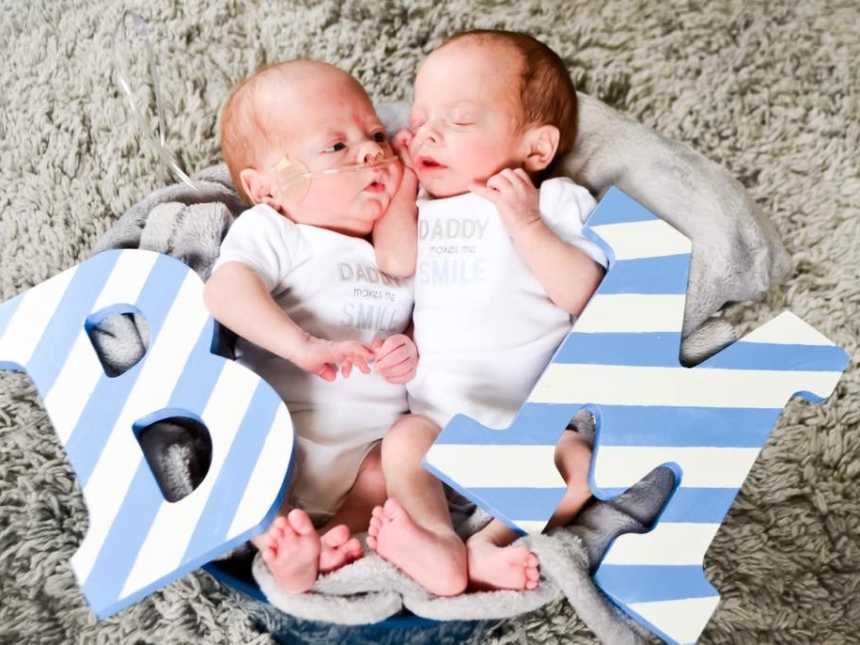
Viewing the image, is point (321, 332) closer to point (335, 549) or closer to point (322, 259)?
point (322, 259)

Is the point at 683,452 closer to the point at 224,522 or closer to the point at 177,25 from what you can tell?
the point at 224,522

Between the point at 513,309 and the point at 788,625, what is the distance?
614 mm

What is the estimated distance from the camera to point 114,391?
931mm

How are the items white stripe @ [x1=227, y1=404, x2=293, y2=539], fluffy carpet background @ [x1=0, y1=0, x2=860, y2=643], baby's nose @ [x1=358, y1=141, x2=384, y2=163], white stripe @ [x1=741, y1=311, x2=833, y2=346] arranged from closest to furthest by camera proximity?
white stripe @ [x1=227, y1=404, x2=293, y2=539], white stripe @ [x1=741, y1=311, x2=833, y2=346], baby's nose @ [x1=358, y1=141, x2=384, y2=163], fluffy carpet background @ [x1=0, y1=0, x2=860, y2=643]

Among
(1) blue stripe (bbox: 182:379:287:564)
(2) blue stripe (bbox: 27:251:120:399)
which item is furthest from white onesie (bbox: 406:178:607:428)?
(2) blue stripe (bbox: 27:251:120:399)

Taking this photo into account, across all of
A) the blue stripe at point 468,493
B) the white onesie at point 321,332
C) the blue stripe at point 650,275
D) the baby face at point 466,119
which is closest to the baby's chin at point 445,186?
the baby face at point 466,119

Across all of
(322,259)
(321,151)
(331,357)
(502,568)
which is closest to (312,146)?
(321,151)

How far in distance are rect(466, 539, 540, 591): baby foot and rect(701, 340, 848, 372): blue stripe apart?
0.80 feet

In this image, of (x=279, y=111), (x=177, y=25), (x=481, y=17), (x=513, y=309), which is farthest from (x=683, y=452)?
(x=177, y=25)

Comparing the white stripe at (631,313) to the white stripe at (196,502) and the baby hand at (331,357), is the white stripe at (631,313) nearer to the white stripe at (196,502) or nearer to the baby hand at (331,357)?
the baby hand at (331,357)

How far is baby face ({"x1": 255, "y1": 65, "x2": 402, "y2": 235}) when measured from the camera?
1.04 m

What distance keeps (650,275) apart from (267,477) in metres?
0.39

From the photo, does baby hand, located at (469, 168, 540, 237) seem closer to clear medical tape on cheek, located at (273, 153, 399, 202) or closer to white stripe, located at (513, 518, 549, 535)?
clear medical tape on cheek, located at (273, 153, 399, 202)

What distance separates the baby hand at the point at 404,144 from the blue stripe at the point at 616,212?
243 mm
